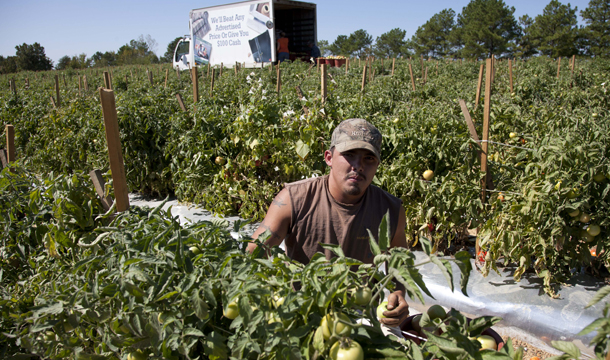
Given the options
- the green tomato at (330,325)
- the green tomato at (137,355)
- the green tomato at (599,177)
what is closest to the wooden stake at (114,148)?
the green tomato at (137,355)

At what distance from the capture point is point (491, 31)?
50219 millimetres

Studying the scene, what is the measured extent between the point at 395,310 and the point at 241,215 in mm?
3276

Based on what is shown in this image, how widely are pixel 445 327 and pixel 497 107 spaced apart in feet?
14.4

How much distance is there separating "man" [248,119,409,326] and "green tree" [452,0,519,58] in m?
51.9

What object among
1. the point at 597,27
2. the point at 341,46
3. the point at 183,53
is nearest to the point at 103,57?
the point at 341,46

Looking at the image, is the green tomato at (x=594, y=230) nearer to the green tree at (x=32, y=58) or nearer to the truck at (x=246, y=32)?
the truck at (x=246, y=32)

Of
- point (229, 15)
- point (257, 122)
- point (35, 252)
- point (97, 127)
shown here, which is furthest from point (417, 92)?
point (229, 15)

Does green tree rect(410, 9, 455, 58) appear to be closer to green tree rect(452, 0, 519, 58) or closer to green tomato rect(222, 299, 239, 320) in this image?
green tree rect(452, 0, 519, 58)

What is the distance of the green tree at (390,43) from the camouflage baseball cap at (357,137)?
76195mm

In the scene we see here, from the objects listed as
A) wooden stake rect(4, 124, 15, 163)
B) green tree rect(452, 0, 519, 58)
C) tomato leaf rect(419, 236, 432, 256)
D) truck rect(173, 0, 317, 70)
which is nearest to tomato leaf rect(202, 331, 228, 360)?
tomato leaf rect(419, 236, 432, 256)

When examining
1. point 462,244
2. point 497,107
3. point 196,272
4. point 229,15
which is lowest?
point 462,244

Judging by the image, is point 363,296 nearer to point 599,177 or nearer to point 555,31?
point 599,177

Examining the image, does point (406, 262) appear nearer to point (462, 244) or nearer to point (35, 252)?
point (35, 252)

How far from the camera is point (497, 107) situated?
15.2 feet
